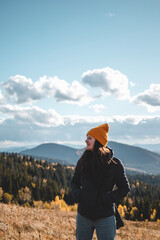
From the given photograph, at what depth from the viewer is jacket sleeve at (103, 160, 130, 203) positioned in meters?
4.33

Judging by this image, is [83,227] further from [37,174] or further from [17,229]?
[37,174]

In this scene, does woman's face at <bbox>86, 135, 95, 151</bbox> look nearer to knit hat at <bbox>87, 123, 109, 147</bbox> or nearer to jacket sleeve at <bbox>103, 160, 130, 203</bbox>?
knit hat at <bbox>87, 123, 109, 147</bbox>

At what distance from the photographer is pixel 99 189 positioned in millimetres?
4445

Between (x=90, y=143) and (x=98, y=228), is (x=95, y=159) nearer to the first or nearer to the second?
(x=90, y=143)

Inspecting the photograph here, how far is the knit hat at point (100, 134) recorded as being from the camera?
455 cm

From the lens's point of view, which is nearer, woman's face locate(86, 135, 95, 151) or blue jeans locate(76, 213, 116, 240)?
blue jeans locate(76, 213, 116, 240)

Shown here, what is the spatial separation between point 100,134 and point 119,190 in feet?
4.39

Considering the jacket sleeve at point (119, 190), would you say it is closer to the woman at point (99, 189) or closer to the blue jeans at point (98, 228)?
the woman at point (99, 189)

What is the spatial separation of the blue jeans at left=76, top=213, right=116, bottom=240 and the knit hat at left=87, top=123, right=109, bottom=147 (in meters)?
1.72

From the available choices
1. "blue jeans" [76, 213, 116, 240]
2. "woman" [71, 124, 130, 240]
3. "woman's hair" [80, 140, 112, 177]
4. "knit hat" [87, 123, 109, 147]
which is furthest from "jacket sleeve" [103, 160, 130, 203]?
"knit hat" [87, 123, 109, 147]

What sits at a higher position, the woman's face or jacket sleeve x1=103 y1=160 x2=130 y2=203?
the woman's face

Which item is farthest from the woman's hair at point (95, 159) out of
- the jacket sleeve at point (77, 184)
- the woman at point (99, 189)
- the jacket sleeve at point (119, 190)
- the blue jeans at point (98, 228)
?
the blue jeans at point (98, 228)

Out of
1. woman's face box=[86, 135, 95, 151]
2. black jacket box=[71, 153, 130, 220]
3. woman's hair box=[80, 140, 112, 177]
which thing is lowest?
black jacket box=[71, 153, 130, 220]

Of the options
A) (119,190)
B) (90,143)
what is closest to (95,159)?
(90,143)
